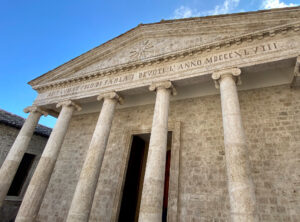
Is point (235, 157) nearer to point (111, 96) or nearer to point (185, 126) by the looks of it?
point (185, 126)

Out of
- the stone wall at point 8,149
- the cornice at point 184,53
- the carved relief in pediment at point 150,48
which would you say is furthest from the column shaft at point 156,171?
the stone wall at point 8,149

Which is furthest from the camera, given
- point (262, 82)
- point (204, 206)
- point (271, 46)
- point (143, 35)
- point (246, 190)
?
point (143, 35)

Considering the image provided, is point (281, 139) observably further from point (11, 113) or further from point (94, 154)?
point (11, 113)

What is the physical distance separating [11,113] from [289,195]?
16.8 metres

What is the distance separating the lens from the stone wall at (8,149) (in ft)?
31.4

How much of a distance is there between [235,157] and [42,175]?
671 centimetres

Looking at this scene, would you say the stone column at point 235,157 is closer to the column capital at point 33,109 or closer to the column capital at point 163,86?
the column capital at point 163,86

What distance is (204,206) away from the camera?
5.79 meters

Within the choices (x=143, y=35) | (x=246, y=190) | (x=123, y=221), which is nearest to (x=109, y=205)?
(x=123, y=221)

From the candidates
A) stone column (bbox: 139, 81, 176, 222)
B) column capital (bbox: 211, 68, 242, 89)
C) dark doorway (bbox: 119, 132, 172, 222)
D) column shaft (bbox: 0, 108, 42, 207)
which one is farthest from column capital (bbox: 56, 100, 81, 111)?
column capital (bbox: 211, 68, 242, 89)

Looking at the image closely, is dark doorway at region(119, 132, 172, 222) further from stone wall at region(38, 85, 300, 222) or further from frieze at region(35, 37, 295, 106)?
frieze at region(35, 37, 295, 106)

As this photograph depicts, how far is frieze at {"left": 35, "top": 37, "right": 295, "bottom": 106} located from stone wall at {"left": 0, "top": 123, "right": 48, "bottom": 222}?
12.3 ft

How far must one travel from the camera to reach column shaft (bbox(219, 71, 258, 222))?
3.75m

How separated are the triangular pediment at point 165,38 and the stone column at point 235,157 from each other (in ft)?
5.14
